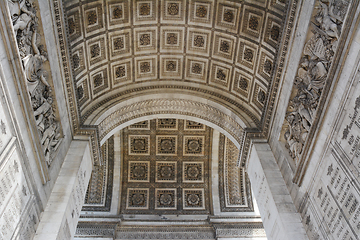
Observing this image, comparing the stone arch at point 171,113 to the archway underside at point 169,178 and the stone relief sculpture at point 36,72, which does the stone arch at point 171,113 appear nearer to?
the stone relief sculpture at point 36,72

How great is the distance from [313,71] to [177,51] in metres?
6.72

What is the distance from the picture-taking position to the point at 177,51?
15.2 metres

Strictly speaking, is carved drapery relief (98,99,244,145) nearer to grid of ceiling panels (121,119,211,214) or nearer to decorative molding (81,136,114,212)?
grid of ceiling panels (121,119,211,214)

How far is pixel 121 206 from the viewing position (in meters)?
19.2

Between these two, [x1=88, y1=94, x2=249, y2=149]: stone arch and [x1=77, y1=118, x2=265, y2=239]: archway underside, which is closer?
[x1=88, y1=94, x2=249, y2=149]: stone arch

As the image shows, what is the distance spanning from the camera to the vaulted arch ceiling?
12.8 meters

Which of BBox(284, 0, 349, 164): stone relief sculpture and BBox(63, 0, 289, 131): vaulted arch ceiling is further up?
BBox(63, 0, 289, 131): vaulted arch ceiling

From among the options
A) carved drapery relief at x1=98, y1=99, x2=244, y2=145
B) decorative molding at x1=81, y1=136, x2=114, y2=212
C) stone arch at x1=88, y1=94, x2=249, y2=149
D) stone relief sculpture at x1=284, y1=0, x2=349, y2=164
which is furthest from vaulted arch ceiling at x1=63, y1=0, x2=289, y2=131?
decorative molding at x1=81, y1=136, x2=114, y2=212

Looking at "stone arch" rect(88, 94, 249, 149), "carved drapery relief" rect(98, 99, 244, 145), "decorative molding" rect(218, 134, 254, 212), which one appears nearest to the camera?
"stone arch" rect(88, 94, 249, 149)

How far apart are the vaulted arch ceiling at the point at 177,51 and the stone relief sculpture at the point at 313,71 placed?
4.91ft

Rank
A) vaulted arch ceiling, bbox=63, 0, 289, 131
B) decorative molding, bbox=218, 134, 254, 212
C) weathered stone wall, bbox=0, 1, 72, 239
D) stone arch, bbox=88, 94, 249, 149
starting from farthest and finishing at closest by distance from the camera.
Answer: decorative molding, bbox=218, 134, 254, 212 → stone arch, bbox=88, 94, 249, 149 → vaulted arch ceiling, bbox=63, 0, 289, 131 → weathered stone wall, bbox=0, 1, 72, 239

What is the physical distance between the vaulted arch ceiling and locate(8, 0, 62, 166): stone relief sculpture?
1.86 m

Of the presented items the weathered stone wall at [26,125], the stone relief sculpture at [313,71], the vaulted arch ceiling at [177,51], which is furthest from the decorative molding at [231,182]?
the weathered stone wall at [26,125]

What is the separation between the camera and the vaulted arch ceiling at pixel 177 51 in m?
12.8
